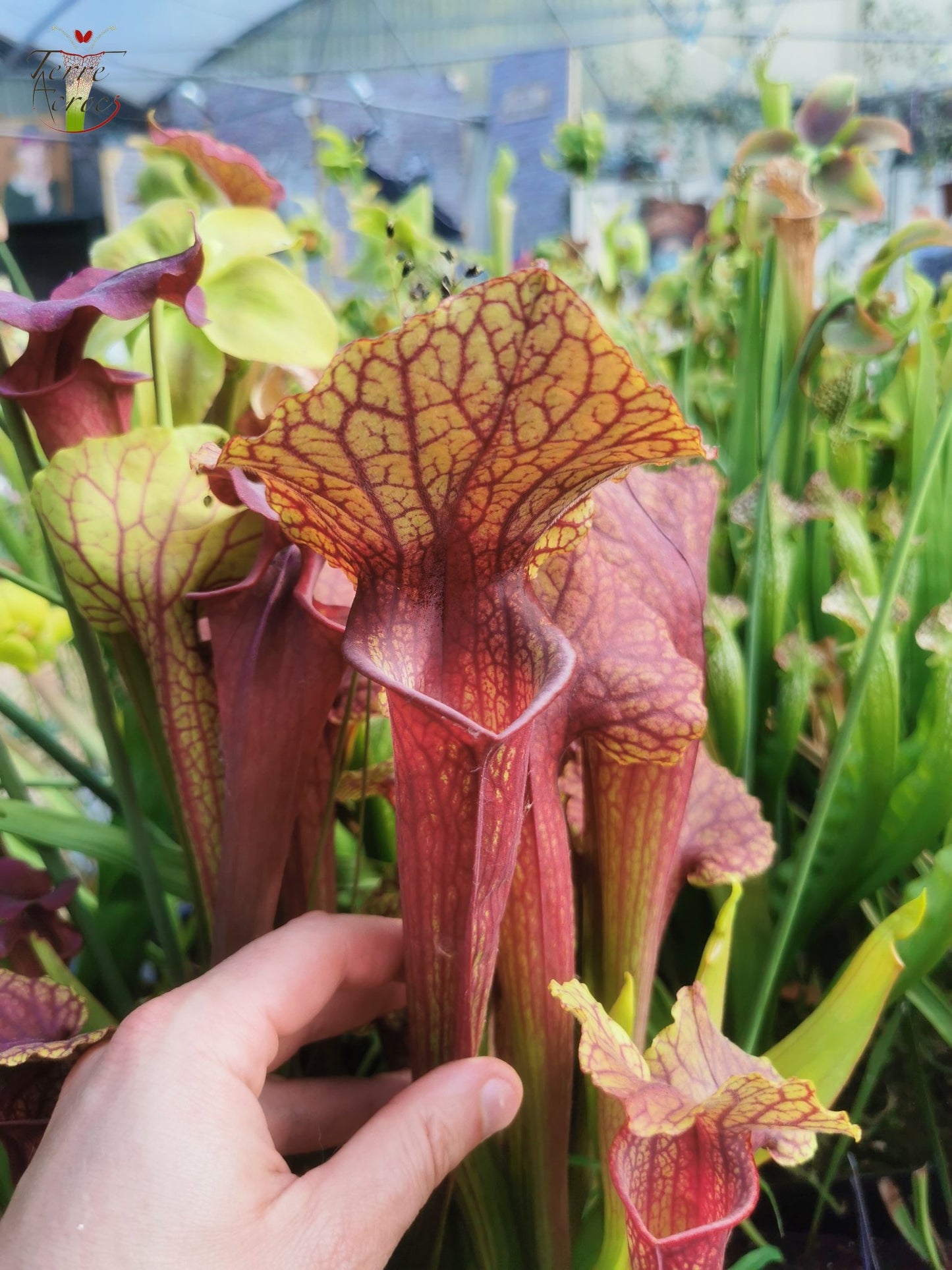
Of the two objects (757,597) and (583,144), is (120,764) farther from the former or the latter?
(583,144)

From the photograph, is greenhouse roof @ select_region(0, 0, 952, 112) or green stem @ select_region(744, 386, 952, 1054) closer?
green stem @ select_region(744, 386, 952, 1054)

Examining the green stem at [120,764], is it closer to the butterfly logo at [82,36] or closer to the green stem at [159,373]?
the green stem at [159,373]

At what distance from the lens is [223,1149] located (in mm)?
342

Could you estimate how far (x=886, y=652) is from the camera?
1.70 ft

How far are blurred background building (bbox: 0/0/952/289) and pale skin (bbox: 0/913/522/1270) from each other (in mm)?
514

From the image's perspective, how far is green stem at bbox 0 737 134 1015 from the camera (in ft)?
1.71

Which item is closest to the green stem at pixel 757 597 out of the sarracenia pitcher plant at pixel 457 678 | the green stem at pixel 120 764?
the sarracenia pitcher plant at pixel 457 678

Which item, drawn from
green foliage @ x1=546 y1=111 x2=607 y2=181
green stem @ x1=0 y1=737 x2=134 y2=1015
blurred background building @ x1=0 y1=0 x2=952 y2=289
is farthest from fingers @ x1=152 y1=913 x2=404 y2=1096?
green foliage @ x1=546 y1=111 x2=607 y2=181

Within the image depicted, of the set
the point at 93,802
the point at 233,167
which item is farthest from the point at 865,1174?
the point at 93,802

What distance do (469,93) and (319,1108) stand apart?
360 centimetres

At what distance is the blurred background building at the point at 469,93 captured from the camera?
0.90m

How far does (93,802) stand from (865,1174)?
38.8 inches

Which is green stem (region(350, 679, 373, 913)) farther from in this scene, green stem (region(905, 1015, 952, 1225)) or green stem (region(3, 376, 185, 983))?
green stem (region(905, 1015, 952, 1225))

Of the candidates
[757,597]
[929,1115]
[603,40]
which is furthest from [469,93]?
[929,1115]
